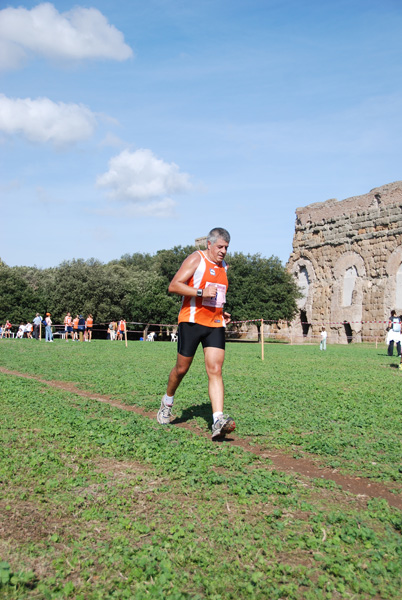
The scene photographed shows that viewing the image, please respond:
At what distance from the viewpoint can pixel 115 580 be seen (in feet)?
9.58

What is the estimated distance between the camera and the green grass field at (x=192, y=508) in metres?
2.92

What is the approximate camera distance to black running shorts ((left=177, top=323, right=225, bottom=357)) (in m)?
6.45

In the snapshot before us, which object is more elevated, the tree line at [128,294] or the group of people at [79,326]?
the tree line at [128,294]

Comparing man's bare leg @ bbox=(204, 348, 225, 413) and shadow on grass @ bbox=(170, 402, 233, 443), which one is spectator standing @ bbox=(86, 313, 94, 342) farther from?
man's bare leg @ bbox=(204, 348, 225, 413)

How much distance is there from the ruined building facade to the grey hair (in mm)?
35427

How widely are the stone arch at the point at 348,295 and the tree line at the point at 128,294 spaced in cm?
388

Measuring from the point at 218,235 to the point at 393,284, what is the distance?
120 ft

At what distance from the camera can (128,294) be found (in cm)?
5622

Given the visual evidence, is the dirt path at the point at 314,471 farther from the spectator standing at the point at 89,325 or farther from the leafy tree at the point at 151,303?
the leafy tree at the point at 151,303

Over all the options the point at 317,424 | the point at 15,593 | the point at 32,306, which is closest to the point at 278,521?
the point at 15,593

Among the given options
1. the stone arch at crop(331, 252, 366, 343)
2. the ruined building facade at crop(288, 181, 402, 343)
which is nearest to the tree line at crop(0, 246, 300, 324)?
the ruined building facade at crop(288, 181, 402, 343)

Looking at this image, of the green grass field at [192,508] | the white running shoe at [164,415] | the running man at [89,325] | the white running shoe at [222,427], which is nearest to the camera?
the green grass field at [192,508]

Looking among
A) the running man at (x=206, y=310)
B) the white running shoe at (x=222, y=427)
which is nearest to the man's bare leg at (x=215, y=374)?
the running man at (x=206, y=310)

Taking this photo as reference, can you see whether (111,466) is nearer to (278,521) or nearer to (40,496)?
(40,496)
